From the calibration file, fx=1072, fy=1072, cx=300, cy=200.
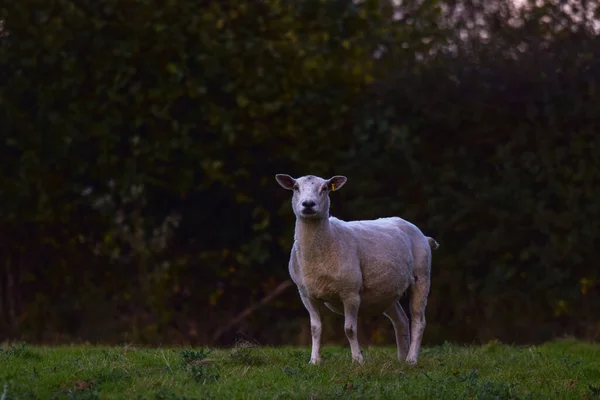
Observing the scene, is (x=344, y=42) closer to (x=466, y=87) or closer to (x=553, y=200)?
(x=466, y=87)

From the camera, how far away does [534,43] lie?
511 inches

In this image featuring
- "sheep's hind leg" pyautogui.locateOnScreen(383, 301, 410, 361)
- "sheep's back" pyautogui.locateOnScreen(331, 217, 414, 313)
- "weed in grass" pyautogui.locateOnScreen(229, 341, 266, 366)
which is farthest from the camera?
"sheep's hind leg" pyautogui.locateOnScreen(383, 301, 410, 361)

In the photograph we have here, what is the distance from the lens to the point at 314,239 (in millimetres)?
→ 8641

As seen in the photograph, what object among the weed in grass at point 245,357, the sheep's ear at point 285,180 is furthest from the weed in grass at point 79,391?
the sheep's ear at point 285,180

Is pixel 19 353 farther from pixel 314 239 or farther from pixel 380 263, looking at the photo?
pixel 380 263

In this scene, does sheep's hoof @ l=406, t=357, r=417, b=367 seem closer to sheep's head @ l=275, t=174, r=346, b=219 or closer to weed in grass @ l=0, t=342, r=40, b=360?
sheep's head @ l=275, t=174, r=346, b=219

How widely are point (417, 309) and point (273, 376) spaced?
2192 mm

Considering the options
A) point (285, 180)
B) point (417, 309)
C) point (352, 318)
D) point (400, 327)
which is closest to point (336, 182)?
point (285, 180)

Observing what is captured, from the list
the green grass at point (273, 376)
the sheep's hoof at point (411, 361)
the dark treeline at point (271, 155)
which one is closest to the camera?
the green grass at point (273, 376)

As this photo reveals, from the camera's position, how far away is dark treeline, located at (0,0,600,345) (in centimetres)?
1278

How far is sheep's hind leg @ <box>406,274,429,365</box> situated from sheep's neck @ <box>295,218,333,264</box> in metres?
1.21

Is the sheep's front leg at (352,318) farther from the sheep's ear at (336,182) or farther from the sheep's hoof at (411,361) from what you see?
the sheep's ear at (336,182)

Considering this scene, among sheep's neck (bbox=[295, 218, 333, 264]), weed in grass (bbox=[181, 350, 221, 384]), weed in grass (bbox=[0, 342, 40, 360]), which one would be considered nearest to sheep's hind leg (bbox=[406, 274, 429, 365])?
sheep's neck (bbox=[295, 218, 333, 264])

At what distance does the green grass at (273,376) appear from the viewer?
6.86m
